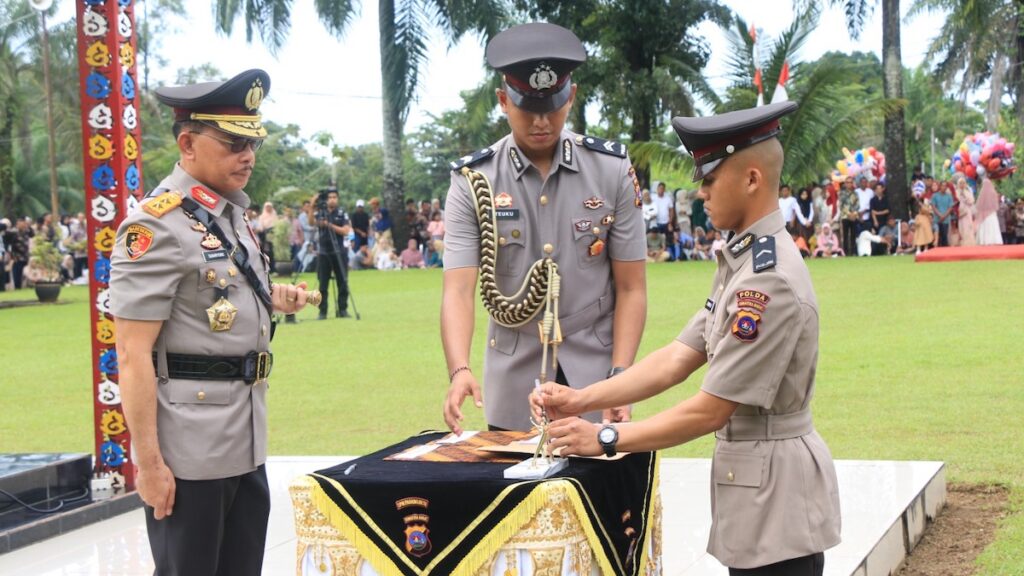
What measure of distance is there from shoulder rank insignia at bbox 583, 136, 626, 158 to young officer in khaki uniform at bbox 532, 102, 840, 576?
939mm

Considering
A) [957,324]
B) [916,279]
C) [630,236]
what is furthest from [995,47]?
[630,236]

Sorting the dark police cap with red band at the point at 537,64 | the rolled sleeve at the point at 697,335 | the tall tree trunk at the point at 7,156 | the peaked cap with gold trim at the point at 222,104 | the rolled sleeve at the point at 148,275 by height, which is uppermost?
the tall tree trunk at the point at 7,156

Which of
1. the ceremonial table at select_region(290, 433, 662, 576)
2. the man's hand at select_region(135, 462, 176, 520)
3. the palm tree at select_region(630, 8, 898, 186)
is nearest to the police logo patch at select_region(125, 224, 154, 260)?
the man's hand at select_region(135, 462, 176, 520)

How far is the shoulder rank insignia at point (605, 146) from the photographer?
402cm

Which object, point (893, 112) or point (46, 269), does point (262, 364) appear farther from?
point (893, 112)

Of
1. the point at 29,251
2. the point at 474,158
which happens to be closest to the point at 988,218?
the point at 29,251

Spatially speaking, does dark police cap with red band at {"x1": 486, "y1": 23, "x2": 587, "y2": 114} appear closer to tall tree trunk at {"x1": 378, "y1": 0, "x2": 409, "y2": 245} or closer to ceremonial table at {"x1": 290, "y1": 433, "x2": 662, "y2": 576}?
ceremonial table at {"x1": 290, "y1": 433, "x2": 662, "y2": 576}

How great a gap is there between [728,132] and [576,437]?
0.82m

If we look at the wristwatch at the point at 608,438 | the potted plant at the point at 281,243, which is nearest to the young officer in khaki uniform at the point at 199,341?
the wristwatch at the point at 608,438

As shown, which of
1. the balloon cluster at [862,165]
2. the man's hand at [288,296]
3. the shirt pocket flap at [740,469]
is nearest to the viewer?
the shirt pocket flap at [740,469]

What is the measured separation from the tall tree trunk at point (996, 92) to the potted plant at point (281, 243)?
2615 cm

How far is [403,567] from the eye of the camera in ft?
10.2

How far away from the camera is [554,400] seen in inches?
128

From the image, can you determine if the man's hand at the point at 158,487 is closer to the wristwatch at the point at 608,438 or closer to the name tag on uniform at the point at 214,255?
the name tag on uniform at the point at 214,255
